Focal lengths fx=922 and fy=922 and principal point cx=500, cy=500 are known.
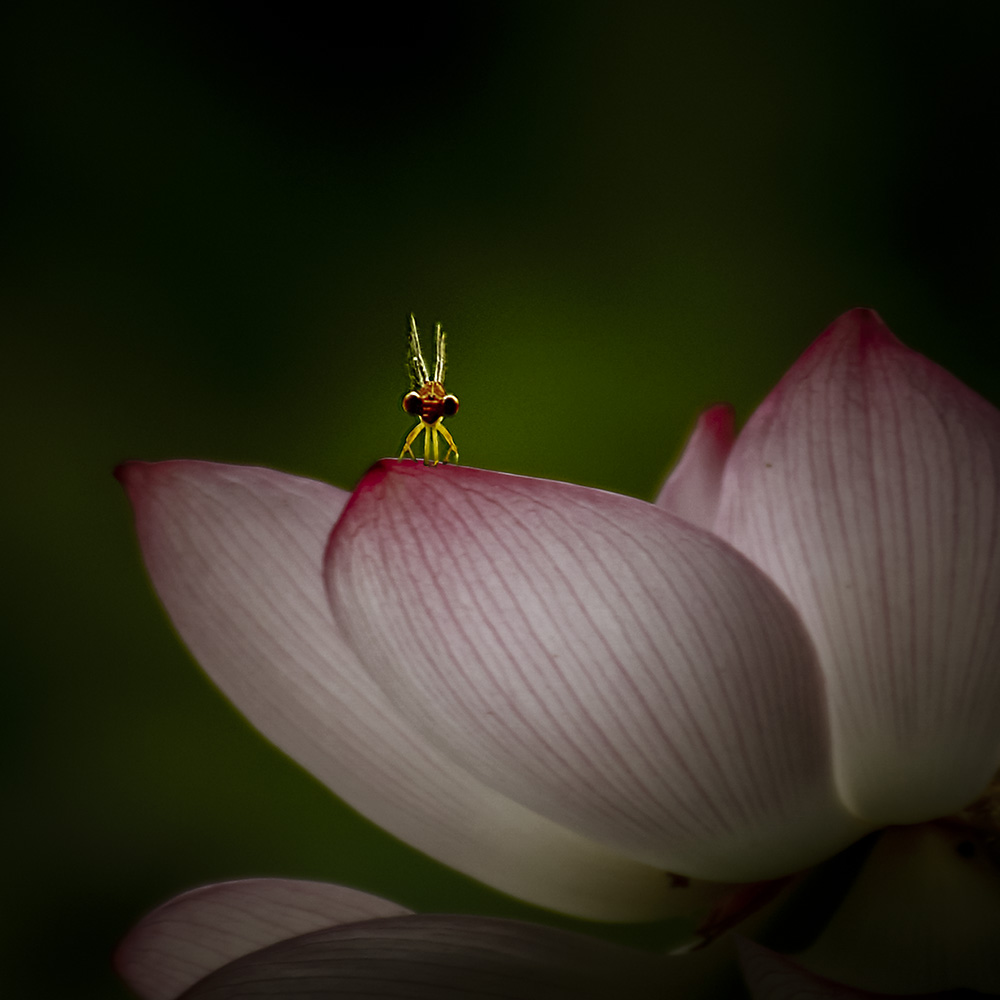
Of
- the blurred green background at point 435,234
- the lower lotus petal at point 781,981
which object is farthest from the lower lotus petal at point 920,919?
the blurred green background at point 435,234

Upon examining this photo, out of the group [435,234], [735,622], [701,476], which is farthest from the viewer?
[435,234]

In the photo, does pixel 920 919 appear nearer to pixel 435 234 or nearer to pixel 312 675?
pixel 312 675

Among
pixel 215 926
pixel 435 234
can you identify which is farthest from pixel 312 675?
pixel 435 234

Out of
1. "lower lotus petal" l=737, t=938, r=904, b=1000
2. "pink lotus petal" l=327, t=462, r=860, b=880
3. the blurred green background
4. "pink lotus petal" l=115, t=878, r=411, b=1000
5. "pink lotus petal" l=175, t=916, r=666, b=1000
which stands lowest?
"pink lotus petal" l=115, t=878, r=411, b=1000

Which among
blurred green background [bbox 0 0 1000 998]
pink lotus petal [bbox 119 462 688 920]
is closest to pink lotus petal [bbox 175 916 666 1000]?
pink lotus petal [bbox 119 462 688 920]

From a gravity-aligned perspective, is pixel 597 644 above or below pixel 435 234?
below

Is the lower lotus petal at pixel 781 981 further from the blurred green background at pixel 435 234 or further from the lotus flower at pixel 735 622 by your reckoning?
the blurred green background at pixel 435 234

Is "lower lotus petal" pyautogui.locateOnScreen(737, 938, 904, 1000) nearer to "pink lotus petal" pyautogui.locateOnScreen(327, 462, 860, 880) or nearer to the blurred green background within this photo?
"pink lotus petal" pyautogui.locateOnScreen(327, 462, 860, 880)
